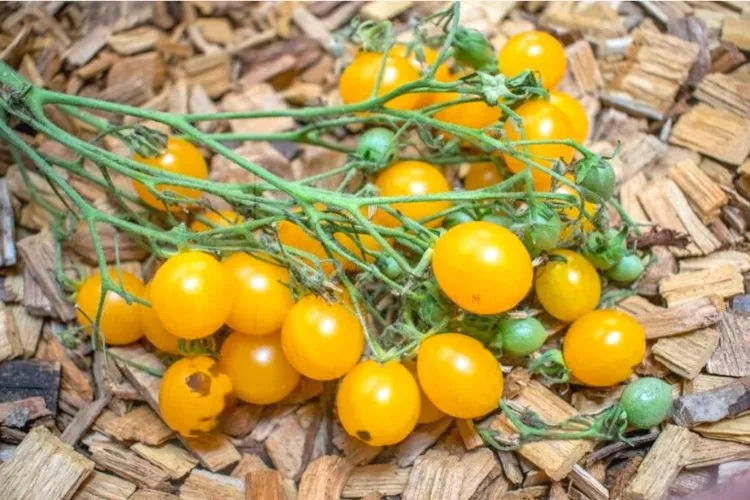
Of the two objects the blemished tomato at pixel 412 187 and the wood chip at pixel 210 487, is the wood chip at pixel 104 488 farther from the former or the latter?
the blemished tomato at pixel 412 187

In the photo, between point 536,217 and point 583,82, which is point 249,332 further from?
point 583,82

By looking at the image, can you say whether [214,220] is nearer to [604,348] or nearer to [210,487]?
[210,487]

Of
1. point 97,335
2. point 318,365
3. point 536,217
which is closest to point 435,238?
point 536,217

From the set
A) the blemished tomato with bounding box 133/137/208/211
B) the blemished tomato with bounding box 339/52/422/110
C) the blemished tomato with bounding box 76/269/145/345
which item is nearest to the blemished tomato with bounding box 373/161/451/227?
the blemished tomato with bounding box 339/52/422/110

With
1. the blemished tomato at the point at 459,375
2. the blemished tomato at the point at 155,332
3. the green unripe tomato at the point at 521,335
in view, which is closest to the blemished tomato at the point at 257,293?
the blemished tomato at the point at 155,332

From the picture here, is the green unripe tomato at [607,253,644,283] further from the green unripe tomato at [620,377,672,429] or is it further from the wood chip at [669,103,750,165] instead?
the wood chip at [669,103,750,165]

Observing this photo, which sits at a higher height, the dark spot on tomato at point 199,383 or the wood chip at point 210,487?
the dark spot on tomato at point 199,383
